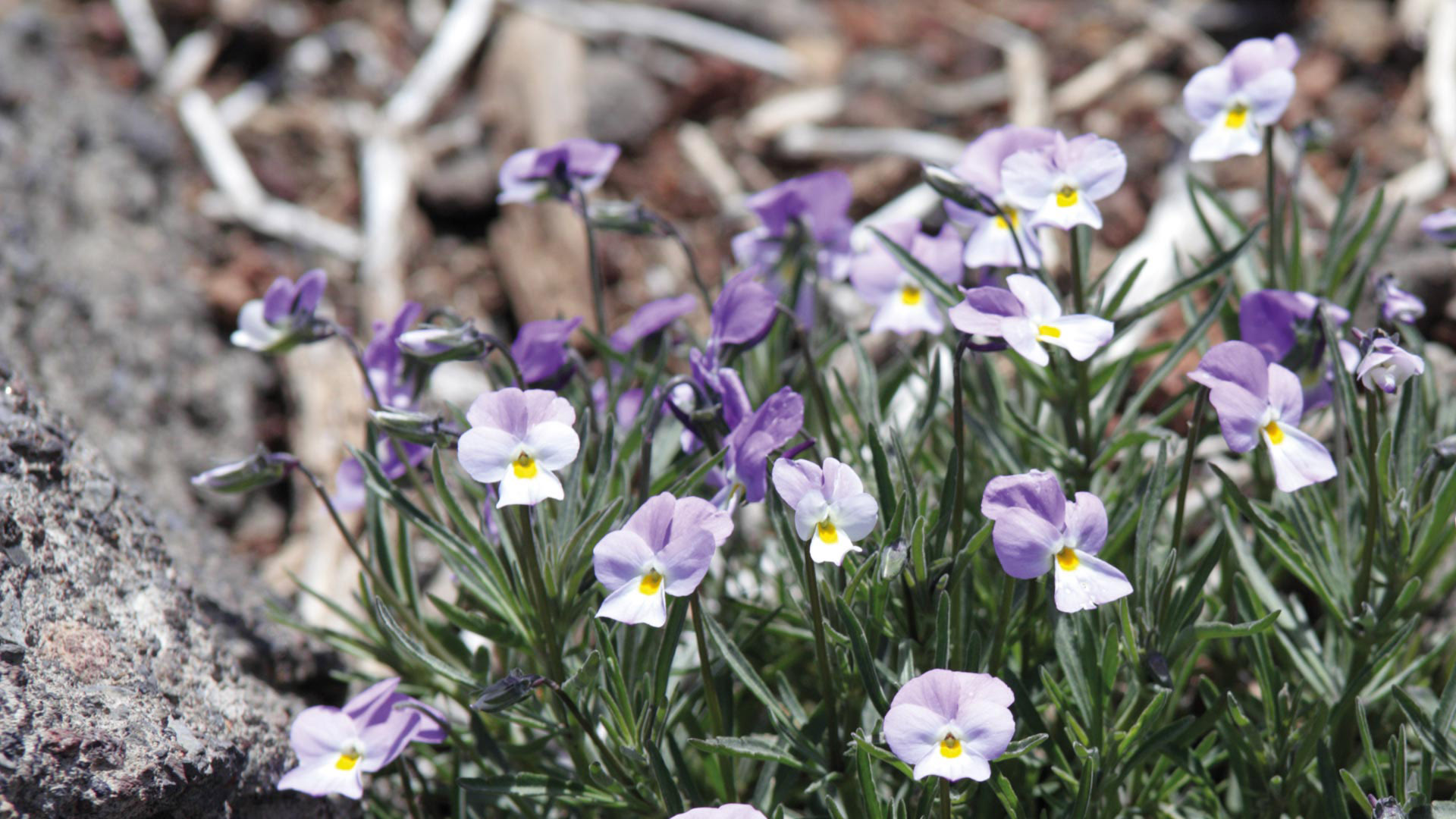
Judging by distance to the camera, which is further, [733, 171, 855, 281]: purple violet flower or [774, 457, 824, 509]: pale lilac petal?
[733, 171, 855, 281]: purple violet flower

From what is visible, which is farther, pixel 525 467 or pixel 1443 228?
pixel 1443 228

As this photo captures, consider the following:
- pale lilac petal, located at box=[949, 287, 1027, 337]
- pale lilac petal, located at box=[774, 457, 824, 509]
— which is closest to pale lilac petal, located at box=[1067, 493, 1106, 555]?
pale lilac petal, located at box=[949, 287, 1027, 337]

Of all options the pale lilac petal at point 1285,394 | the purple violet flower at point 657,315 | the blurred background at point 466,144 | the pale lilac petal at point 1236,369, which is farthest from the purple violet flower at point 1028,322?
the blurred background at point 466,144

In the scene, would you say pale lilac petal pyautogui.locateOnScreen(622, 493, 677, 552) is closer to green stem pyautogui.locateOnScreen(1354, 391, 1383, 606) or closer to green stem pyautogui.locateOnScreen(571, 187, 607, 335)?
green stem pyautogui.locateOnScreen(571, 187, 607, 335)

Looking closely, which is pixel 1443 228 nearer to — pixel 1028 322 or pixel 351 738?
pixel 1028 322

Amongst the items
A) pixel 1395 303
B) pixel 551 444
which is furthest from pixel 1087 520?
pixel 1395 303
